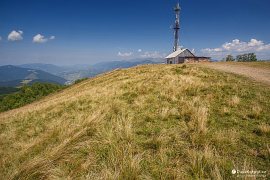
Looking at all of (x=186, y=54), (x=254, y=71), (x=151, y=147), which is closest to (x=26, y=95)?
(x=186, y=54)

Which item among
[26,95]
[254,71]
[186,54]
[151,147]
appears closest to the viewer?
[151,147]

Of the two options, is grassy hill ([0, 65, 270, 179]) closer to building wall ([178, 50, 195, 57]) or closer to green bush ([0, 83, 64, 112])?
building wall ([178, 50, 195, 57])

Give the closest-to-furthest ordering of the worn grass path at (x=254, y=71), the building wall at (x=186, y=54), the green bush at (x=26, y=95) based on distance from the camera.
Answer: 1. the worn grass path at (x=254, y=71)
2. the building wall at (x=186, y=54)
3. the green bush at (x=26, y=95)

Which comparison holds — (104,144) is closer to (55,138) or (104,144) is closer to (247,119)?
(55,138)

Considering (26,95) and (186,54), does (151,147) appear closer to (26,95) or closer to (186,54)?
(186,54)

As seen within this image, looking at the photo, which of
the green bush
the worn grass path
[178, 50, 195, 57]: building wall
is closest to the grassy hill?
the worn grass path

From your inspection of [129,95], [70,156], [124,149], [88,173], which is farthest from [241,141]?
[129,95]

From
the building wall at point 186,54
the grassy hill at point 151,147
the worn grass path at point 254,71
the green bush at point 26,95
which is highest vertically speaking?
the building wall at point 186,54

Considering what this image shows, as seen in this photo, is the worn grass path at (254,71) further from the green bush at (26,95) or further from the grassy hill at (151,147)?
the green bush at (26,95)

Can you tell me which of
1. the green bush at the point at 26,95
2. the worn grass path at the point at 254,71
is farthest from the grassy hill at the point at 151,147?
the green bush at the point at 26,95

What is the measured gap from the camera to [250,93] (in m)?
8.46

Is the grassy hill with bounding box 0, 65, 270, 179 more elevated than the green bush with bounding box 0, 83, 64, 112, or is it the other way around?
the grassy hill with bounding box 0, 65, 270, 179

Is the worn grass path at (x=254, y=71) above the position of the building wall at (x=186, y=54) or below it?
below

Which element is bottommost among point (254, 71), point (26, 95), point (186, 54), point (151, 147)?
point (26, 95)
